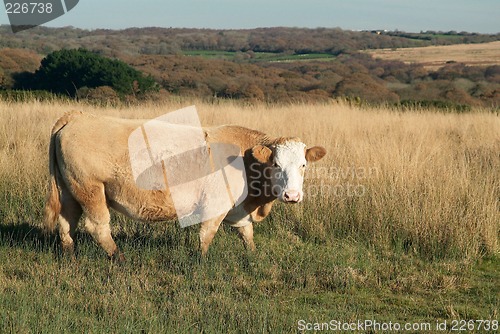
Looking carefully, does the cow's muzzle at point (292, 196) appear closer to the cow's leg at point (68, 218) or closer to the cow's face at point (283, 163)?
the cow's face at point (283, 163)

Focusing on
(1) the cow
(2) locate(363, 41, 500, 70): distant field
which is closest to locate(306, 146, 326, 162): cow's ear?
(1) the cow

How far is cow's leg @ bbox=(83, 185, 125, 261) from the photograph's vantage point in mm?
6254

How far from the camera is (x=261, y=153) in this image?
6.19 m

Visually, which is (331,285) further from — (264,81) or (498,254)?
(264,81)

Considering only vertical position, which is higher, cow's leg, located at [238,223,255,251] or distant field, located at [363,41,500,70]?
Result: cow's leg, located at [238,223,255,251]

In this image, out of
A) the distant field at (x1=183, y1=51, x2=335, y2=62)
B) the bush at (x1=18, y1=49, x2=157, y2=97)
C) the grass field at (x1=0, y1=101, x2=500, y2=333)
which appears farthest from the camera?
the distant field at (x1=183, y1=51, x2=335, y2=62)

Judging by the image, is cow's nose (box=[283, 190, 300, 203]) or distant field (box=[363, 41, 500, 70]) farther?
distant field (box=[363, 41, 500, 70])

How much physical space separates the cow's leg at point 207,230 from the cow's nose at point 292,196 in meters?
0.84

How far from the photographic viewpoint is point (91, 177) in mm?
6168

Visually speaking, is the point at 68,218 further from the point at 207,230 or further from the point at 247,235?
the point at 247,235

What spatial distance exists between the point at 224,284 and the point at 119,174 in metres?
1.58

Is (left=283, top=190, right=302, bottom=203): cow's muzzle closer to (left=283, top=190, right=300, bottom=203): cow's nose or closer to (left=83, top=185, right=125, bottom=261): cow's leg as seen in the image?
(left=283, top=190, right=300, bottom=203): cow's nose

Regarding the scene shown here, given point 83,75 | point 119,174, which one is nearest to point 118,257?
point 119,174

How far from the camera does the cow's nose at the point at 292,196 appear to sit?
231 inches
